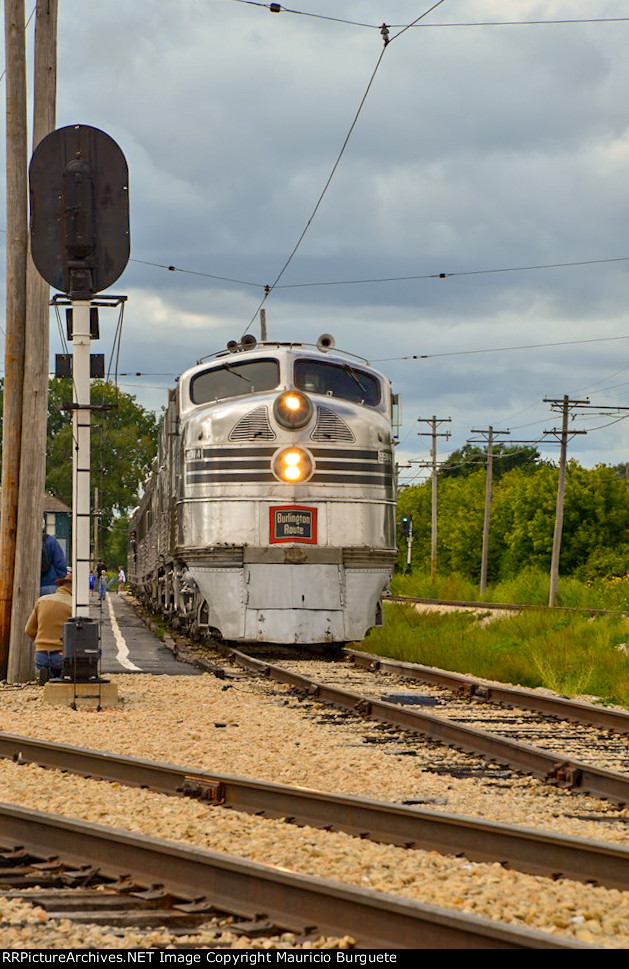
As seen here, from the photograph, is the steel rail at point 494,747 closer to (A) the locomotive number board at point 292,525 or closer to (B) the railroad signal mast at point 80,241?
(B) the railroad signal mast at point 80,241

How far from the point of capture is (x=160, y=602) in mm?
21859

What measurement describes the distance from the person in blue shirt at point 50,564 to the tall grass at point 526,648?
516cm

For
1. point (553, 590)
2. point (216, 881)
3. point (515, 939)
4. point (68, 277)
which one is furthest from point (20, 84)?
point (553, 590)

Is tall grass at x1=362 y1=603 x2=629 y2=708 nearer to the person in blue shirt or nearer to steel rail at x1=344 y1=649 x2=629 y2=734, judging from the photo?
steel rail at x1=344 y1=649 x2=629 y2=734

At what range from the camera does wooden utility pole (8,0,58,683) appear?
13.4m

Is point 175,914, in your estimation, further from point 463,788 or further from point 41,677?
point 41,677

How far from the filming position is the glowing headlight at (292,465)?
1505 centimetres

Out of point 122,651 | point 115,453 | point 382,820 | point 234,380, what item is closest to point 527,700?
point 382,820

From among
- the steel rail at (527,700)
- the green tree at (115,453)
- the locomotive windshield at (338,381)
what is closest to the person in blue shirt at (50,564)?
the locomotive windshield at (338,381)

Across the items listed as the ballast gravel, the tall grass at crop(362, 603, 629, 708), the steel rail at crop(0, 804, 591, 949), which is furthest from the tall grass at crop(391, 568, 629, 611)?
the steel rail at crop(0, 804, 591, 949)

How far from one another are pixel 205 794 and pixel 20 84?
31.8ft

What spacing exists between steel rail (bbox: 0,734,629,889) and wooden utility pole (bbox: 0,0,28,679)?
5890mm

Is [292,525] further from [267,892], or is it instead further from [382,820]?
[267,892]

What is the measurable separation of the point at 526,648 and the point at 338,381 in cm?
469
